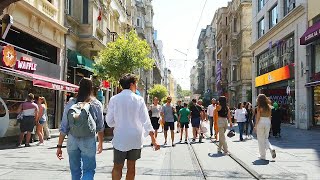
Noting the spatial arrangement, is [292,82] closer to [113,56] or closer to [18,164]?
[113,56]

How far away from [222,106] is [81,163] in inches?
306

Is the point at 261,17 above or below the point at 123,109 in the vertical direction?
above


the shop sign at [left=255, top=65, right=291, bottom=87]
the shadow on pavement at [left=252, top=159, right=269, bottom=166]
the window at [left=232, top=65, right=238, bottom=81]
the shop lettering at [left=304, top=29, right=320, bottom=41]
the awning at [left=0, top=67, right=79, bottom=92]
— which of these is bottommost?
the shadow on pavement at [left=252, top=159, right=269, bottom=166]

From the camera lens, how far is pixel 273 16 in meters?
32.9

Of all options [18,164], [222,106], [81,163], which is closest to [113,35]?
[222,106]

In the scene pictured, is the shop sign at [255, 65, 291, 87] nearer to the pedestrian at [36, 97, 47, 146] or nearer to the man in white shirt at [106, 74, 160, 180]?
the pedestrian at [36, 97, 47, 146]

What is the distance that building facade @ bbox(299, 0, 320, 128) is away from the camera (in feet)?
75.9

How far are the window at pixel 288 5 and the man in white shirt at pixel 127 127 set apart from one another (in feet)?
80.7

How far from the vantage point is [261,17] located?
36.6 m

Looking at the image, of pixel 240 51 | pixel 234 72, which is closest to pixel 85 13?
pixel 240 51

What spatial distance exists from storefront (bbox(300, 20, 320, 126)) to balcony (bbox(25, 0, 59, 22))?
44.2ft

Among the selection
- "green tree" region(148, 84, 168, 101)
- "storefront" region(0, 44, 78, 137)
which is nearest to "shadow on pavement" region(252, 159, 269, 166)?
"storefront" region(0, 44, 78, 137)

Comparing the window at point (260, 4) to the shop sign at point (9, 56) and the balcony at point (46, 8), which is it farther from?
the shop sign at point (9, 56)

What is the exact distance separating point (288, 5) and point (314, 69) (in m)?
6.41
